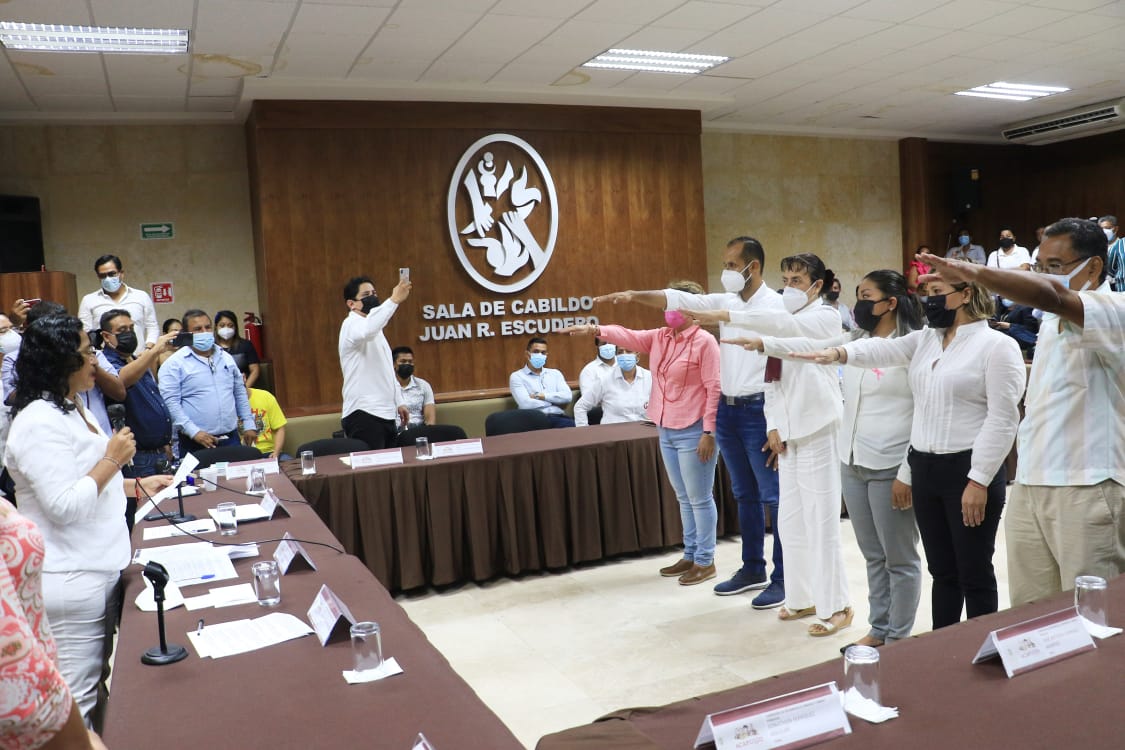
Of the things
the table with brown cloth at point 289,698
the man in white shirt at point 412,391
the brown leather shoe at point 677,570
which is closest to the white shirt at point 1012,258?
the man in white shirt at point 412,391

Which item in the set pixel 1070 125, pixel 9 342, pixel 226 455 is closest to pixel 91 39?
pixel 9 342

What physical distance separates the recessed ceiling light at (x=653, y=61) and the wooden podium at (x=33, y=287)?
14.9 ft

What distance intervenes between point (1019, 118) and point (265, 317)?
9.16m

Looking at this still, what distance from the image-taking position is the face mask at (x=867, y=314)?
9.78 ft

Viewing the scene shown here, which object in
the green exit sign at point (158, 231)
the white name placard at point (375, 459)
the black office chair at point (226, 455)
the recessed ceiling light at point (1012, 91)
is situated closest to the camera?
the white name placard at point (375, 459)

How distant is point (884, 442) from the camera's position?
2990 millimetres

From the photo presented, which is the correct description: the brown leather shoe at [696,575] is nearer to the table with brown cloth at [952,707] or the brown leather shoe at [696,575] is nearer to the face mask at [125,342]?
the table with brown cloth at [952,707]

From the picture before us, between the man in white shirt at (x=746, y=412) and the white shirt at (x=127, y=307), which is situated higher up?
the white shirt at (x=127, y=307)

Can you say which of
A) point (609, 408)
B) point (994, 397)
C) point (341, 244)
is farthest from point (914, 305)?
point (341, 244)

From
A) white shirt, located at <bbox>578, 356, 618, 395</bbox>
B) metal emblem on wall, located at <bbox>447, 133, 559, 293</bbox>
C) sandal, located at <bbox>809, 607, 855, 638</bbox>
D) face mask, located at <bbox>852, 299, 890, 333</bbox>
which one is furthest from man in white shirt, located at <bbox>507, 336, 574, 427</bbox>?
face mask, located at <bbox>852, 299, 890, 333</bbox>

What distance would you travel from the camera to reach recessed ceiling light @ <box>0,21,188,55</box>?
538 centimetres

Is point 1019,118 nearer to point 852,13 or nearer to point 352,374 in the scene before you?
point 852,13

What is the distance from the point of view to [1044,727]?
4.33 ft

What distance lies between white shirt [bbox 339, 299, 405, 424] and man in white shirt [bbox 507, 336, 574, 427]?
1.76 m
